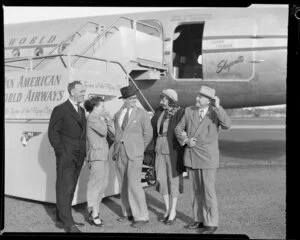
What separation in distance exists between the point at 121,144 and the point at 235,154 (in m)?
6.74

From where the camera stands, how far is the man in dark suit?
170 inches

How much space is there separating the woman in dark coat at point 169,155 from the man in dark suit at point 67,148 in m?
1.03

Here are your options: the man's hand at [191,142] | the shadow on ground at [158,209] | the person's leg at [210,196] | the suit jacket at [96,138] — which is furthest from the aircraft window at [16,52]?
the person's leg at [210,196]

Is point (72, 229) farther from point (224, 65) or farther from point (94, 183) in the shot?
point (224, 65)

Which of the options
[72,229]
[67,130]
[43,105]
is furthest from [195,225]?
[43,105]

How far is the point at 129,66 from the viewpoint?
6.23 meters

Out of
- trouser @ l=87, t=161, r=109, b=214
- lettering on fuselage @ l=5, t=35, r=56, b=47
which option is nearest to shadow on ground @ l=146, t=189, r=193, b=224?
trouser @ l=87, t=161, r=109, b=214

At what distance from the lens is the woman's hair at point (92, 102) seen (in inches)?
178

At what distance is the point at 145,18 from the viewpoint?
764cm

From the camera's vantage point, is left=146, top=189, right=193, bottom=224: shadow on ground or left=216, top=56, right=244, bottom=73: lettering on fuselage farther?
left=216, top=56, right=244, bottom=73: lettering on fuselage

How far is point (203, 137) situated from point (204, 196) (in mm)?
731

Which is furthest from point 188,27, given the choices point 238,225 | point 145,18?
point 238,225

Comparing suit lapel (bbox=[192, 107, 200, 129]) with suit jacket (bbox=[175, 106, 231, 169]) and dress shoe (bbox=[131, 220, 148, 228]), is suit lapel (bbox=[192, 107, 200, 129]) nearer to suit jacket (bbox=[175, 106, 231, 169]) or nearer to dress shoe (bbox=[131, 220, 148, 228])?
suit jacket (bbox=[175, 106, 231, 169])

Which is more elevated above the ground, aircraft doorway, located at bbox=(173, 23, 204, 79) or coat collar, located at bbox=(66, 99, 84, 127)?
aircraft doorway, located at bbox=(173, 23, 204, 79)
